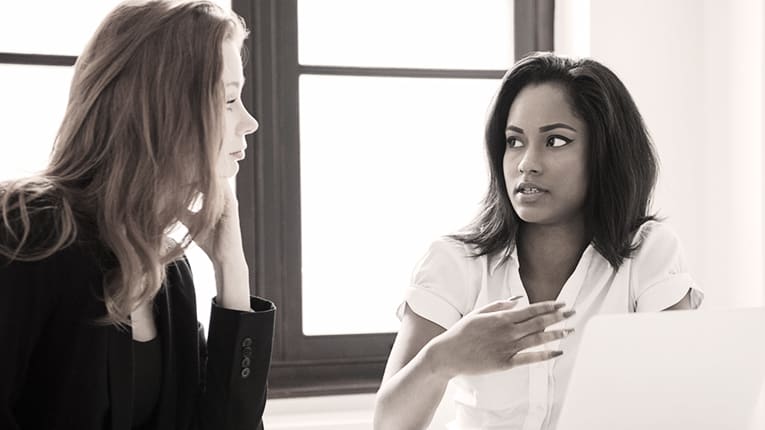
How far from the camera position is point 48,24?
82.3 inches

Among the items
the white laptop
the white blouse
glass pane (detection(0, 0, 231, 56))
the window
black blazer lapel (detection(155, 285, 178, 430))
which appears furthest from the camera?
the window

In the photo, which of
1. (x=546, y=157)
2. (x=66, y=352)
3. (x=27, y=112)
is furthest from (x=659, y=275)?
(x=27, y=112)

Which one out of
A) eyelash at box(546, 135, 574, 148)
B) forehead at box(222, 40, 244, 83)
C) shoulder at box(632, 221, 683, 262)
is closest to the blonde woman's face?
forehead at box(222, 40, 244, 83)

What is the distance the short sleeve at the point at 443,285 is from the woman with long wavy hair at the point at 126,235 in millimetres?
373

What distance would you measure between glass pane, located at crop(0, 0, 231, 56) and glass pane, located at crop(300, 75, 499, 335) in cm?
56

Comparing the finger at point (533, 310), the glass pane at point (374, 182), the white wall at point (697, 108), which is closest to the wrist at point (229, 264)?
the finger at point (533, 310)

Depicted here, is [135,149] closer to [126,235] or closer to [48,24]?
[126,235]

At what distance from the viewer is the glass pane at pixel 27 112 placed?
6.81ft

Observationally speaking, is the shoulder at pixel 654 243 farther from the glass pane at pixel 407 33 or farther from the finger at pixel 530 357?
the glass pane at pixel 407 33

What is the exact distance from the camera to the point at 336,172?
2.28m

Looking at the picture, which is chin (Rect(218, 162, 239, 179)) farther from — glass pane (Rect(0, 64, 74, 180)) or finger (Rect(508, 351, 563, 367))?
glass pane (Rect(0, 64, 74, 180))

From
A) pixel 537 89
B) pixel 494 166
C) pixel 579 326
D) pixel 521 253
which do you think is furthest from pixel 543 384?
pixel 537 89

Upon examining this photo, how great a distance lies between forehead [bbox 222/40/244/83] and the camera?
1.24 m

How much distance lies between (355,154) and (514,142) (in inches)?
29.8
